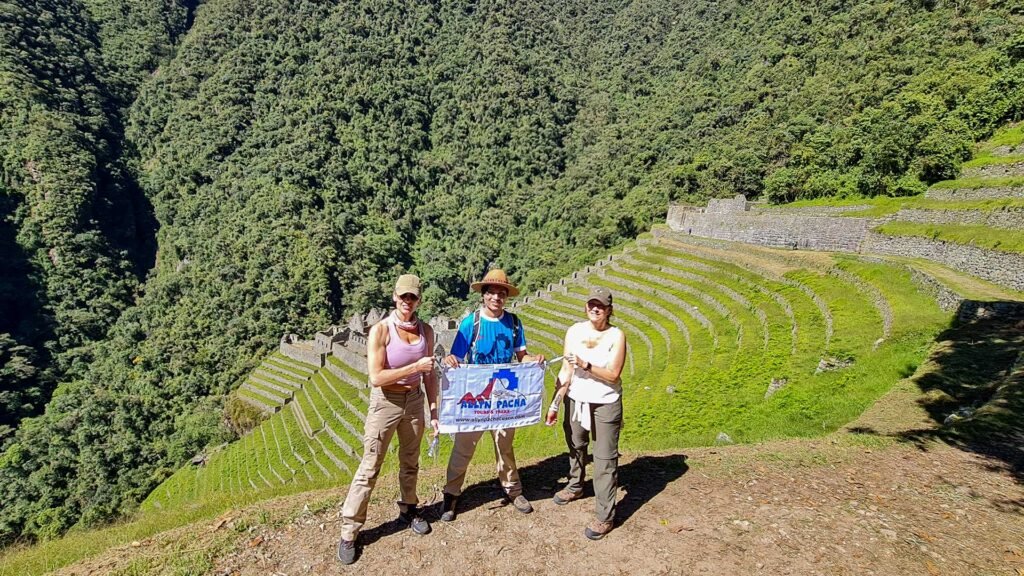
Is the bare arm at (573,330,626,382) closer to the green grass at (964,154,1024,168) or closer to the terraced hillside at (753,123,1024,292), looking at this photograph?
the terraced hillside at (753,123,1024,292)

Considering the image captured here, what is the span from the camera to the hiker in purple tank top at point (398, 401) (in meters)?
3.50

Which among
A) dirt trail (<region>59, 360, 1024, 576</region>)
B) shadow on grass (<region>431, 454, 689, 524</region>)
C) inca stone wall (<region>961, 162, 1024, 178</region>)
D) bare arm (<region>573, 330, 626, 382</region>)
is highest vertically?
inca stone wall (<region>961, 162, 1024, 178</region>)

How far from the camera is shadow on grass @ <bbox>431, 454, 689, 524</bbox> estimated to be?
4.26m

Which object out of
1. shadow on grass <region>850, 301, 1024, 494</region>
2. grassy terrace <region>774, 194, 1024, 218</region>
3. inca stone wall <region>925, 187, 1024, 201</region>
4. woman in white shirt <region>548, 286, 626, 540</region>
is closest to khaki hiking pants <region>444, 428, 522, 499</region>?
woman in white shirt <region>548, 286, 626, 540</region>

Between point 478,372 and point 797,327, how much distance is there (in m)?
10.6

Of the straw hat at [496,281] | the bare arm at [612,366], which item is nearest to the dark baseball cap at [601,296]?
the bare arm at [612,366]

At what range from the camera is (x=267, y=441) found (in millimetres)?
24609

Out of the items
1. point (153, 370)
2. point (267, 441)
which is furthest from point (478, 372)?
point (153, 370)

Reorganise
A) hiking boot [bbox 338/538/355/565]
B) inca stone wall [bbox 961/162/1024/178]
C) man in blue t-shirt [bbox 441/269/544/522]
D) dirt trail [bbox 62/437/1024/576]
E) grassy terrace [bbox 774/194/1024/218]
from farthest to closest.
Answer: inca stone wall [bbox 961/162/1024/178], grassy terrace [bbox 774/194/1024/218], man in blue t-shirt [bbox 441/269/544/522], hiking boot [bbox 338/538/355/565], dirt trail [bbox 62/437/1024/576]

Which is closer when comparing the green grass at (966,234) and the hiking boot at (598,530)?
the hiking boot at (598,530)

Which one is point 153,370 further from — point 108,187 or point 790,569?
point 790,569

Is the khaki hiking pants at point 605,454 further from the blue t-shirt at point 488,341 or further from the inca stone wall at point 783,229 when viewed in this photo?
the inca stone wall at point 783,229

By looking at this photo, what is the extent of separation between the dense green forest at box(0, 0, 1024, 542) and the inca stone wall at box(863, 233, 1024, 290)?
6039mm

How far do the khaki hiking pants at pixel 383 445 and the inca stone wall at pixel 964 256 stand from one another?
46.2 ft
